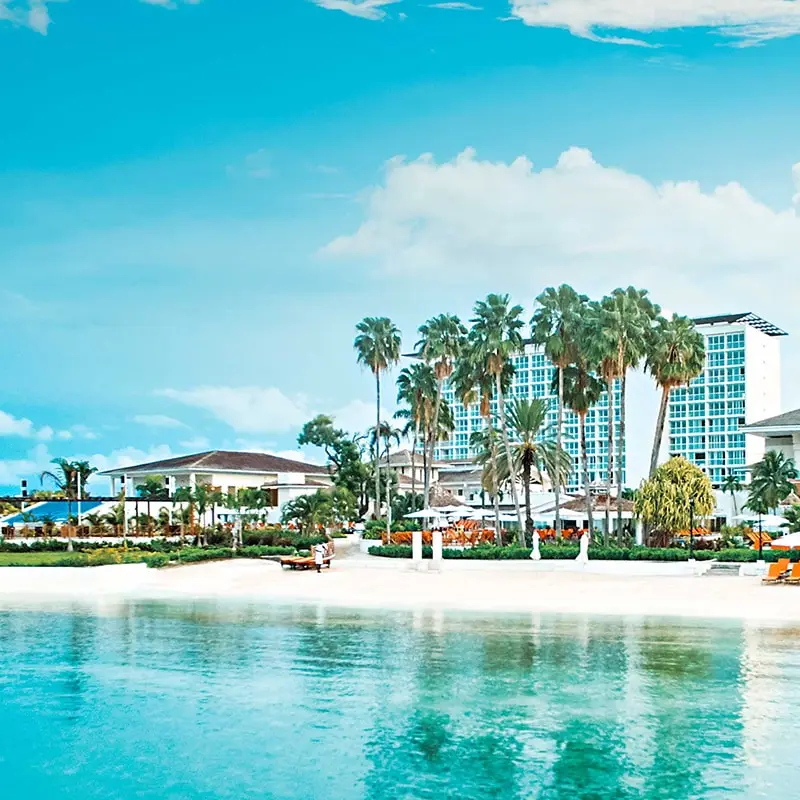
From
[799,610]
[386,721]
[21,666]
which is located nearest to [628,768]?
[386,721]

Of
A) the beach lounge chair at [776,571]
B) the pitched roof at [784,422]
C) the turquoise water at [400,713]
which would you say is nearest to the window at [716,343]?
the pitched roof at [784,422]

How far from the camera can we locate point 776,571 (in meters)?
41.1

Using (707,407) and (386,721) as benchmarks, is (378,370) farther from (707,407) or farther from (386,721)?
(707,407)

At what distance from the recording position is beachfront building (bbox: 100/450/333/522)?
89500 mm

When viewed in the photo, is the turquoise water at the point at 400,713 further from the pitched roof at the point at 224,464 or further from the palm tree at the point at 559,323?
the pitched roof at the point at 224,464

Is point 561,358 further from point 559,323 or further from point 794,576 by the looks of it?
point 794,576

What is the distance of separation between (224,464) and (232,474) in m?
1.14

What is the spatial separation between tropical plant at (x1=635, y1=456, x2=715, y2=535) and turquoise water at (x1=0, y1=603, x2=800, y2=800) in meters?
21.9

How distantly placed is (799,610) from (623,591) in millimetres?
8453

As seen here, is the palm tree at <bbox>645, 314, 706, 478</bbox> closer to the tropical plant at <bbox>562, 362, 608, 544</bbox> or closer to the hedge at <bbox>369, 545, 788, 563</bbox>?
the tropical plant at <bbox>562, 362, 608, 544</bbox>

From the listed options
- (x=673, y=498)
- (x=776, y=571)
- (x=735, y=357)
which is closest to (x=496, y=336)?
(x=673, y=498)

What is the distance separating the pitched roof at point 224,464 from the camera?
90875mm

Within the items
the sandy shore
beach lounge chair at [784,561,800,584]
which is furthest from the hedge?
beach lounge chair at [784,561,800,584]

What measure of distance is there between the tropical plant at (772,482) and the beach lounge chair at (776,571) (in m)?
26.1
